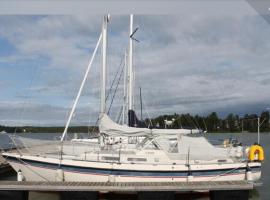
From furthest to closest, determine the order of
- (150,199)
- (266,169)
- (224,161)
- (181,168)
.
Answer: (266,169)
(224,161)
(181,168)
(150,199)

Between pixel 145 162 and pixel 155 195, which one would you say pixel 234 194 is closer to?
pixel 155 195

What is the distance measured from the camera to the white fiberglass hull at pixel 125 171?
1534 cm

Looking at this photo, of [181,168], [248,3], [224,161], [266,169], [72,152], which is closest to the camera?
[248,3]

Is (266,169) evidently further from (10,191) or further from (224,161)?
(10,191)

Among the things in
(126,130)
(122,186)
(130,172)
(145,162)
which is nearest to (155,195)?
(122,186)

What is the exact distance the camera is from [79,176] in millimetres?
15547

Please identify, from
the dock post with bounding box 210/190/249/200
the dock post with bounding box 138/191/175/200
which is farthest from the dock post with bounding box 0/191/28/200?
the dock post with bounding box 210/190/249/200

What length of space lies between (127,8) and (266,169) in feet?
97.3

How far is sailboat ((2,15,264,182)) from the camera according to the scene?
606 inches

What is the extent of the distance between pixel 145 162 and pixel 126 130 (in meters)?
2.17

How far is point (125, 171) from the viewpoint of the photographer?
15383 mm

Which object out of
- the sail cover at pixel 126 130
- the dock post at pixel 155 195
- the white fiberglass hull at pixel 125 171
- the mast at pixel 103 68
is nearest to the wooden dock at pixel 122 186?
the dock post at pixel 155 195

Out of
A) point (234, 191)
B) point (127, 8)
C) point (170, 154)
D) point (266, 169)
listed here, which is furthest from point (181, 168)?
point (266, 169)

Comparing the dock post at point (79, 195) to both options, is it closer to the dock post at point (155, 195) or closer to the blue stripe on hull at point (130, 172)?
the dock post at point (155, 195)
